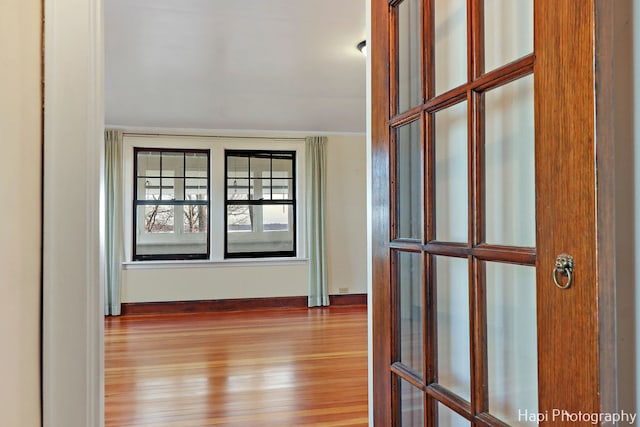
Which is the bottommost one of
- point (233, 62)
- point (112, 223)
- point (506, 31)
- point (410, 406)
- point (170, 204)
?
point (410, 406)

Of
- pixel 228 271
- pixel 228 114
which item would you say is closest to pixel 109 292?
pixel 228 271

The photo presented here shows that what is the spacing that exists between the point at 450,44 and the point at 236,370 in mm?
3190

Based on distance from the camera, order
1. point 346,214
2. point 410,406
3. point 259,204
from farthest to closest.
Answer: point 346,214
point 259,204
point 410,406

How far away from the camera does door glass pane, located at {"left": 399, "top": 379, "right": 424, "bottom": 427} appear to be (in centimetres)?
99

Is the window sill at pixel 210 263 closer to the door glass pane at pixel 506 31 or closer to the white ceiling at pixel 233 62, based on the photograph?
the white ceiling at pixel 233 62

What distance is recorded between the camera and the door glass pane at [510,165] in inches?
29.1

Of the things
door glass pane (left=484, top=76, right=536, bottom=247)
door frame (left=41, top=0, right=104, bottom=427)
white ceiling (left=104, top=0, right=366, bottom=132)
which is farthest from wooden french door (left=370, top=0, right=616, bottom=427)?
white ceiling (left=104, top=0, right=366, bottom=132)

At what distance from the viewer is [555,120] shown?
1.99 feet

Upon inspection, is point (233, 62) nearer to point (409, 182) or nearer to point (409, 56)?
point (409, 56)

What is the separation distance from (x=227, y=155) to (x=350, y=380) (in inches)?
146

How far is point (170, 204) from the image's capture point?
223 inches

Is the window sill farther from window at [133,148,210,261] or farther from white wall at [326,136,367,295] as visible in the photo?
white wall at [326,136,367,295]

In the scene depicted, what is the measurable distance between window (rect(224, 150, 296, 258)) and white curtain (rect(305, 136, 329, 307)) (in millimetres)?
300

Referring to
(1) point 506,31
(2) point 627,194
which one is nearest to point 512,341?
(2) point 627,194
